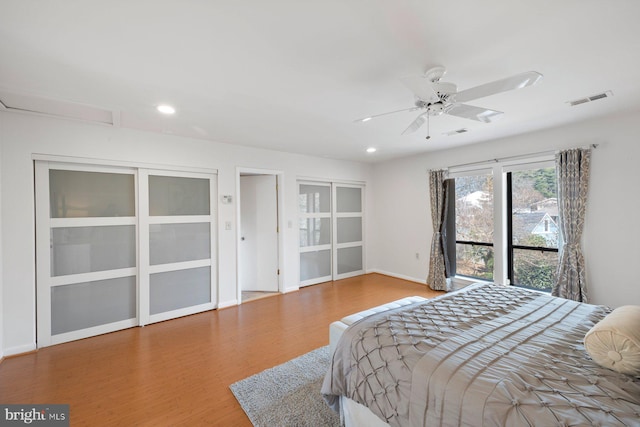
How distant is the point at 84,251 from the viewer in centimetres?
301

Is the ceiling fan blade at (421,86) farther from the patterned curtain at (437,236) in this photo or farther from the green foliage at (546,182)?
the patterned curtain at (437,236)

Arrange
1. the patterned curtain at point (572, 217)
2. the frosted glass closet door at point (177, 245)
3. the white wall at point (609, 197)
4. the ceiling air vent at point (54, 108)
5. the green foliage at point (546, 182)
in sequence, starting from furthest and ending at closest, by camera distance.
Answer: the green foliage at point (546, 182) → the frosted glass closet door at point (177, 245) → the patterned curtain at point (572, 217) → the white wall at point (609, 197) → the ceiling air vent at point (54, 108)

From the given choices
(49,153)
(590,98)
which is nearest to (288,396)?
(49,153)

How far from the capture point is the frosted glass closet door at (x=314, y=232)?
498 cm

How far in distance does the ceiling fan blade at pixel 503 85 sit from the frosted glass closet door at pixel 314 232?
11.0ft

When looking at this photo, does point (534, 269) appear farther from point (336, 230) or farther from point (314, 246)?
point (314, 246)

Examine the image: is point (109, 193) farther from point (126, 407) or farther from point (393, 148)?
point (393, 148)

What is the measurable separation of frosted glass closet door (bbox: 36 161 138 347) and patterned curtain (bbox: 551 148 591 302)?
5482 mm

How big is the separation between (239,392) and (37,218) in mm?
2805

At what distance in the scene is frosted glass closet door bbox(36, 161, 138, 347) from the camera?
280 centimetres

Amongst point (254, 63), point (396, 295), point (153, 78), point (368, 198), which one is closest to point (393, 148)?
point (368, 198)

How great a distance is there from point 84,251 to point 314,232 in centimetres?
337

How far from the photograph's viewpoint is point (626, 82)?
7.29 ft

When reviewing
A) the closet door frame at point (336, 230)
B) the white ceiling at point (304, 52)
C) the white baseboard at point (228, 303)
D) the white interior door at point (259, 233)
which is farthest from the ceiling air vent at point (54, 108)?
→ the closet door frame at point (336, 230)
